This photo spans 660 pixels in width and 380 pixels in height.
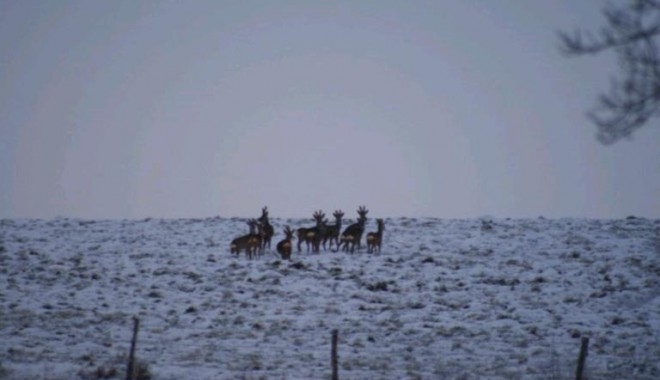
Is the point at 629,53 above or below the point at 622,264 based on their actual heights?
above

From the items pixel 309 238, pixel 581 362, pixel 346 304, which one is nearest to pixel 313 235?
pixel 309 238

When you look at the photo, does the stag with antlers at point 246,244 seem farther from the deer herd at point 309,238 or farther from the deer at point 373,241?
the deer at point 373,241

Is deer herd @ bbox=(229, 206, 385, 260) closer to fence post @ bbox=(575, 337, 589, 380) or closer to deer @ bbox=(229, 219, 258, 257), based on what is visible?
deer @ bbox=(229, 219, 258, 257)

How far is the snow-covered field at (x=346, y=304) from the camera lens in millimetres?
11984

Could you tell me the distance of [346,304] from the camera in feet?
56.5

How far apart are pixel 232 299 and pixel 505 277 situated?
8167 millimetres

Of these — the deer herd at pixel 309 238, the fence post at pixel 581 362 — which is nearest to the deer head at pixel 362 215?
the deer herd at pixel 309 238

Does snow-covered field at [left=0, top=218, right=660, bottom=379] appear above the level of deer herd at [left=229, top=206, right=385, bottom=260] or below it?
below

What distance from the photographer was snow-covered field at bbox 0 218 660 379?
11984 mm

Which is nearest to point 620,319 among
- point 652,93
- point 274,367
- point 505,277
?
point 505,277

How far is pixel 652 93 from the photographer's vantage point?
6.07 meters

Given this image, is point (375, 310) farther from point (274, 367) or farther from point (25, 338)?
point (25, 338)

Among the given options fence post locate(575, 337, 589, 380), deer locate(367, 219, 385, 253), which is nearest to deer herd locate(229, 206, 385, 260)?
deer locate(367, 219, 385, 253)

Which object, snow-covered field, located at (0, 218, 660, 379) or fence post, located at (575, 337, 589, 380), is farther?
snow-covered field, located at (0, 218, 660, 379)
